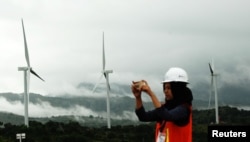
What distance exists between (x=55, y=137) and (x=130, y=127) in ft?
151

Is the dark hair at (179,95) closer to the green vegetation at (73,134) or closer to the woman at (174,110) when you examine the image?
the woman at (174,110)

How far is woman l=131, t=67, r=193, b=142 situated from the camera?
10.2 metres

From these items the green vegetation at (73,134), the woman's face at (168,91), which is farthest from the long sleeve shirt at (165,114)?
the green vegetation at (73,134)

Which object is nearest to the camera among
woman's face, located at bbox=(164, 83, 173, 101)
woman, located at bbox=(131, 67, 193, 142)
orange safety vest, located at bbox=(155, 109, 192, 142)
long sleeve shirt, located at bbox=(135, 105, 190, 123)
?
long sleeve shirt, located at bbox=(135, 105, 190, 123)

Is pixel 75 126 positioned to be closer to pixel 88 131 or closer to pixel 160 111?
pixel 88 131

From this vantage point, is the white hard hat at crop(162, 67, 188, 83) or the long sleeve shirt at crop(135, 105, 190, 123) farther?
the white hard hat at crop(162, 67, 188, 83)

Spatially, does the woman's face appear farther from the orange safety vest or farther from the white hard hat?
the orange safety vest

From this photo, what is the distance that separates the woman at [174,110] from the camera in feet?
33.6

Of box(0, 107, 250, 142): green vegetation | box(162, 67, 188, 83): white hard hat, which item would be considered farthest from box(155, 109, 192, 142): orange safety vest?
box(0, 107, 250, 142): green vegetation

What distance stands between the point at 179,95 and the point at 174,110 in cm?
30

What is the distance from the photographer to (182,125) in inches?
407

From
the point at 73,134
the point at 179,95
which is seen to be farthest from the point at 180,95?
the point at 73,134

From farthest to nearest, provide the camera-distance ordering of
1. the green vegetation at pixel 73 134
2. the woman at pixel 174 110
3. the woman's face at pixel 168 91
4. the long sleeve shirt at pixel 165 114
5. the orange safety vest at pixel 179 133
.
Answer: the green vegetation at pixel 73 134 → the woman's face at pixel 168 91 → the orange safety vest at pixel 179 133 → the woman at pixel 174 110 → the long sleeve shirt at pixel 165 114

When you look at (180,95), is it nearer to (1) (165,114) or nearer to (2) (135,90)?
(1) (165,114)
